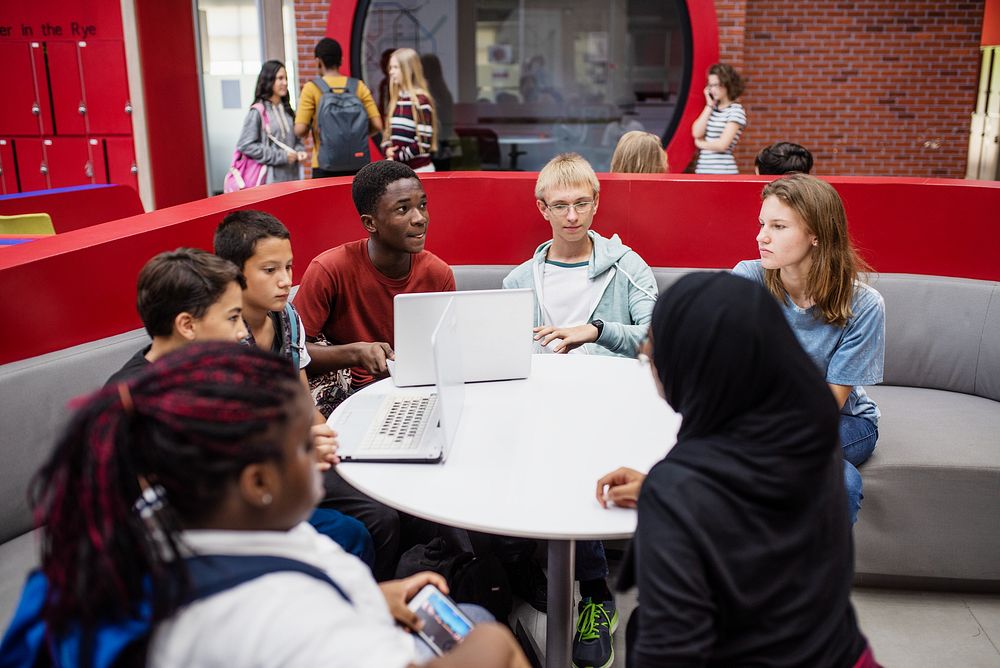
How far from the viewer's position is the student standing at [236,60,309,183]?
534 centimetres

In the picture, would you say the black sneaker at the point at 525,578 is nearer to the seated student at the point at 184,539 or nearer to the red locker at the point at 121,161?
the seated student at the point at 184,539

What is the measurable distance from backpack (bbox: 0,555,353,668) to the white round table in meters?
0.71

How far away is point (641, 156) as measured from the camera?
405 centimetres

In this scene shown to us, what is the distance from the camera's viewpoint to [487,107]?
8609mm

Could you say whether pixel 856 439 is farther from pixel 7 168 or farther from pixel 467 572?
pixel 7 168

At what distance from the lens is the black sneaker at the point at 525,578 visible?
8.60 feet

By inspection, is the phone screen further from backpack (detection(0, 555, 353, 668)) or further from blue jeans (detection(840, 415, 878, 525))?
blue jeans (detection(840, 415, 878, 525))

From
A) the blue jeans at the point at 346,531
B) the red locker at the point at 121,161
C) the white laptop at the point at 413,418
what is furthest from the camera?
the red locker at the point at 121,161

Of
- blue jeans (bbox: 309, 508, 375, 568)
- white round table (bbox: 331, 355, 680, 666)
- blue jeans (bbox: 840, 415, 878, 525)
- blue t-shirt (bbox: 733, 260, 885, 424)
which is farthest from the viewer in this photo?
blue jeans (bbox: 840, 415, 878, 525)

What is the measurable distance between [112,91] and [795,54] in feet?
20.3

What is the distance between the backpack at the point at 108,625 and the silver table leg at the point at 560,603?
3.36ft

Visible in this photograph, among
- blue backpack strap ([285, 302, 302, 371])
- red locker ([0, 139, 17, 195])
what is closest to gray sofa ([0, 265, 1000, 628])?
blue backpack strap ([285, 302, 302, 371])

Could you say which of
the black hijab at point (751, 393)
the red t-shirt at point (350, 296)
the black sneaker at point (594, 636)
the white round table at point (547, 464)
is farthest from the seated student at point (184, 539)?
the red t-shirt at point (350, 296)

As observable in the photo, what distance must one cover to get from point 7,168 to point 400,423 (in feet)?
23.7
